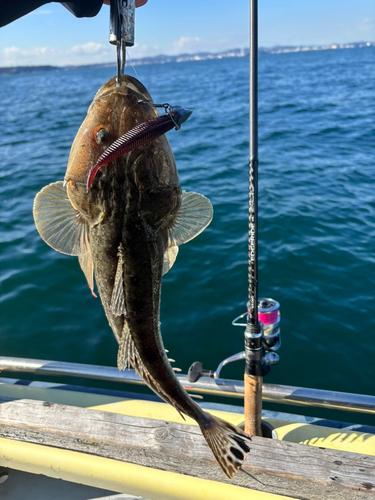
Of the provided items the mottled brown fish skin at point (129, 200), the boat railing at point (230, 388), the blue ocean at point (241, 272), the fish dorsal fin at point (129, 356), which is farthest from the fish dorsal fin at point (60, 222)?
the blue ocean at point (241, 272)

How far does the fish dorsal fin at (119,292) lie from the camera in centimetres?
163

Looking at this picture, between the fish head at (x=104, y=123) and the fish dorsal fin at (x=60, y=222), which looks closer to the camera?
the fish head at (x=104, y=123)

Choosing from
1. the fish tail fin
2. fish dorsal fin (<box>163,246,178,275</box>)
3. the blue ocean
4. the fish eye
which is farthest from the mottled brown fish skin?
the blue ocean

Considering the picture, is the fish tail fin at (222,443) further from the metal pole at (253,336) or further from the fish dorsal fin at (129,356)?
the metal pole at (253,336)

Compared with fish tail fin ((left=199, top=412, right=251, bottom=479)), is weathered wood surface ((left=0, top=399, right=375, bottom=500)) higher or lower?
lower

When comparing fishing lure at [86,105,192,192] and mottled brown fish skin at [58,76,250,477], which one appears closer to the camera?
fishing lure at [86,105,192,192]

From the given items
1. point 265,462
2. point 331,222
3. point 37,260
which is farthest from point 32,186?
point 265,462

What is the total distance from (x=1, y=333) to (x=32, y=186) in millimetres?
6950

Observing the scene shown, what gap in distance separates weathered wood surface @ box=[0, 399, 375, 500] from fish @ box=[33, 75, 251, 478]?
113 centimetres

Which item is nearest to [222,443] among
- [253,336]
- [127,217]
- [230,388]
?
[253,336]

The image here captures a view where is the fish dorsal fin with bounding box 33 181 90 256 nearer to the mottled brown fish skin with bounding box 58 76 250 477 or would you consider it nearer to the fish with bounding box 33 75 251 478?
the fish with bounding box 33 75 251 478

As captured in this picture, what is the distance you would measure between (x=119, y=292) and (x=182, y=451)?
1.72 m

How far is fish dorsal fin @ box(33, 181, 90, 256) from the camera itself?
183 cm

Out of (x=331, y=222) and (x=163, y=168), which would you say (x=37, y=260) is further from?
(x=163, y=168)
